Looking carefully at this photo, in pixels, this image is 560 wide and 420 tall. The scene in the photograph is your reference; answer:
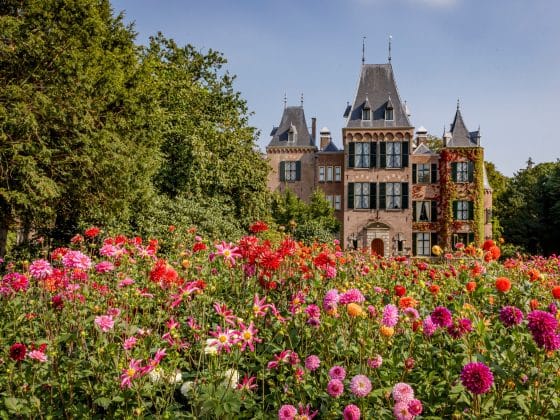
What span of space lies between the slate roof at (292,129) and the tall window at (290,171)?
1.41 metres

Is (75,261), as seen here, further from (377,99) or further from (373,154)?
(377,99)

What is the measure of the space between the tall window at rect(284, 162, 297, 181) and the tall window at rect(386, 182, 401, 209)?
6.63m

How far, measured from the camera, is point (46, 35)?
40.6 feet

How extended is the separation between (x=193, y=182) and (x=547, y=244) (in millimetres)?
27110

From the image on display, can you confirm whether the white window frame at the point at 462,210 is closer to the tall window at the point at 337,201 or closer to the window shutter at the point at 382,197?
the window shutter at the point at 382,197

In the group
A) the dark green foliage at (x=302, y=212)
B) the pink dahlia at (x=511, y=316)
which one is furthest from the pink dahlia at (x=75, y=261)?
the dark green foliage at (x=302, y=212)

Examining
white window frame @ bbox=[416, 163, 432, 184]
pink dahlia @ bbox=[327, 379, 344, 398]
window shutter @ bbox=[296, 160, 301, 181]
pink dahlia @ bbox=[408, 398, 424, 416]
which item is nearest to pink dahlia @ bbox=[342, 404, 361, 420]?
pink dahlia @ bbox=[327, 379, 344, 398]

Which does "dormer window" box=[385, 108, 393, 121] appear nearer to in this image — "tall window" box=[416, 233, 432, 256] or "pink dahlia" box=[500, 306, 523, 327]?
"tall window" box=[416, 233, 432, 256]

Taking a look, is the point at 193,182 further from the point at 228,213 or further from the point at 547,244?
the point at 547,244

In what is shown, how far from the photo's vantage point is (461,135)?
3122 centimetres

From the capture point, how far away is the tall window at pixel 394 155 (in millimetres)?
31406

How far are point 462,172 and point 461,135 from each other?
99.7 inches

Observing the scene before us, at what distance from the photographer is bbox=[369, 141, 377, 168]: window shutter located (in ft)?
103

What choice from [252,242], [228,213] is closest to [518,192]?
[228,213]
